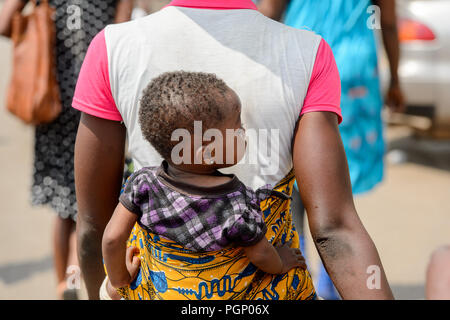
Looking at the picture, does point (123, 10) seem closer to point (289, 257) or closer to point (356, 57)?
point (356, 57)

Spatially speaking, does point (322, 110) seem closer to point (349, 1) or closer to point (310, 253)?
point (349, 1)

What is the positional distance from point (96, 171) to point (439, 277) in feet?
3.29

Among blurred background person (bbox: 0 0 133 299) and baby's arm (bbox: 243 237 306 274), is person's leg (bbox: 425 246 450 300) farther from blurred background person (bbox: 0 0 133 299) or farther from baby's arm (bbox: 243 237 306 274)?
blurred background person (bbox: 0 0 133 299)

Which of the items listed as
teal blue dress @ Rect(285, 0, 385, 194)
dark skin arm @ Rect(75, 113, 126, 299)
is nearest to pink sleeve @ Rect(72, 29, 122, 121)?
dark skin arm @ Rect(75, 113, 126, 299)

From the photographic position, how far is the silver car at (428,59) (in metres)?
5.54

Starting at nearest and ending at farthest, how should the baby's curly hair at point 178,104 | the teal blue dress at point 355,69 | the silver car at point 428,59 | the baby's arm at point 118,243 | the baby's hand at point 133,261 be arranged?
the baby's curly hair at point 178,104
the baby's arm at point 118,243
the baby's hand at point 133,261
the teal blue dress at point 355,69
the silver car at point 428,59

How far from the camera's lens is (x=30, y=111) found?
306cm

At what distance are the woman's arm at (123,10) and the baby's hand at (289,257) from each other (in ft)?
5.92

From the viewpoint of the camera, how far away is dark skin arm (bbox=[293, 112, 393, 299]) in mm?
1585

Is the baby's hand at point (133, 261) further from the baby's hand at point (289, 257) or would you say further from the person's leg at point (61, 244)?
the person's leg at point (61, 244)

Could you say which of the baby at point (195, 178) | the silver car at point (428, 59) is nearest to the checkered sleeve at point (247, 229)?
the baby at point (195, 178)

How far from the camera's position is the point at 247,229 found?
1.45 meters

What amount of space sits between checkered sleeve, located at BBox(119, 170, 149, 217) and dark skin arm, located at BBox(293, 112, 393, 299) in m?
0.40
